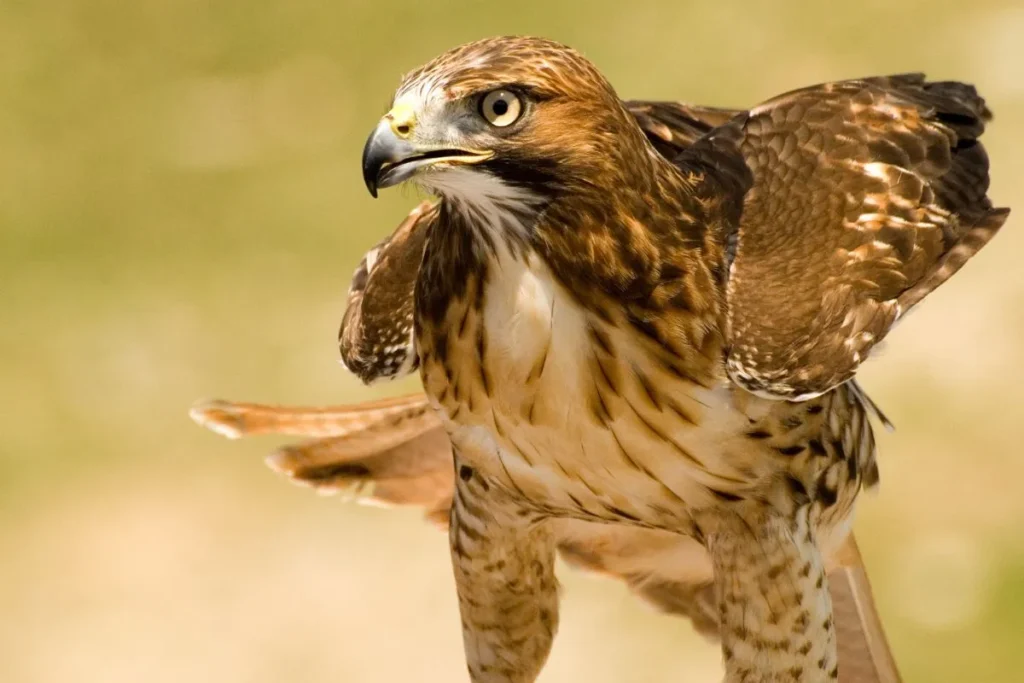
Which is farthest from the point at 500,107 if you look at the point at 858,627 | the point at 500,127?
the point at 858,627

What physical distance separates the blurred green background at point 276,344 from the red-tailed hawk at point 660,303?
0.30 meters

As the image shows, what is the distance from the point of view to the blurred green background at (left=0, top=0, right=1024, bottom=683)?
4953 mm

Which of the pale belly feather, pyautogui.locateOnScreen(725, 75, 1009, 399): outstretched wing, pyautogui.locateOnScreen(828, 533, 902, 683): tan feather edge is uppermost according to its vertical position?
pyautogui.locateOnScreen(725, 75, 1009, 399): outstretched wing

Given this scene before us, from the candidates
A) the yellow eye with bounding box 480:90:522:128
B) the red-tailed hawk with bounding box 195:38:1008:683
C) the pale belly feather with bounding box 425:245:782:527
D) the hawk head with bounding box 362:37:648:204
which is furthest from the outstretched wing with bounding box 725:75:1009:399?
the yellow eye with bounding box 480:90:522:128

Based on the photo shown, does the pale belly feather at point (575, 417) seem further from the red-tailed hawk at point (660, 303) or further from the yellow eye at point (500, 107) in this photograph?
the yellow eye at point (500, 107)

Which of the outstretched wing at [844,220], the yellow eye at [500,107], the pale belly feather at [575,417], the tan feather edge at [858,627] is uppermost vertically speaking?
the yellow eye at [500,107]

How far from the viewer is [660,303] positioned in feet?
9.34

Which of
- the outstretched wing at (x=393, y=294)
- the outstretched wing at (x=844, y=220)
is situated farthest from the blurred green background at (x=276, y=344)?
the outstretched wing at (x=844, y=220)

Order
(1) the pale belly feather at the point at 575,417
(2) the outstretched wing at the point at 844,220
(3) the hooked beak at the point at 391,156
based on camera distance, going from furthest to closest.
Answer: (2) the outstretched wing at the point at 844,220 → (1) the pale belly feather at the point at 575,417 → (3) the hooked beak at the point at 391,156

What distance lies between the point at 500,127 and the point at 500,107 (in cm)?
3

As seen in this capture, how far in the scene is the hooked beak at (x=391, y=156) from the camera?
2479mm

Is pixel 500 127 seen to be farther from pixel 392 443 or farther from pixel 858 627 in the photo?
pixel 858 627

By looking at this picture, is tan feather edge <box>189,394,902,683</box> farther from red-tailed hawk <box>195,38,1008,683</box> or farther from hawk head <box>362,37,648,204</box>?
hawk head <box>362,37,648,204</box>

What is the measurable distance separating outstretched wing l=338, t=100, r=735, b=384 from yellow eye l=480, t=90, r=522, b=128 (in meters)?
0.58
